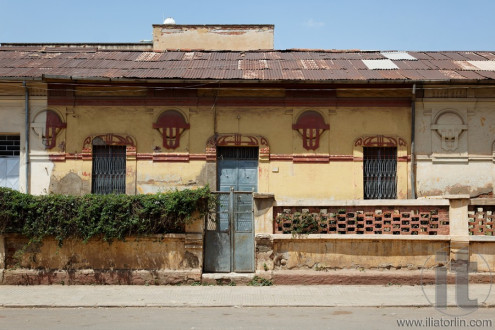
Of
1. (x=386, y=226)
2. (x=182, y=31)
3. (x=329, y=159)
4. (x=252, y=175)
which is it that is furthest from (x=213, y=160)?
(x=182, y=31)

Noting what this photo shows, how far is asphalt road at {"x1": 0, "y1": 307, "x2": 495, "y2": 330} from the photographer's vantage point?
7281 mm

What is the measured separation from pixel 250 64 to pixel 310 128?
8.86 ft

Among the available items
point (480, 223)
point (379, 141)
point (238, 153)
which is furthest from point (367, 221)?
point (238, 153)

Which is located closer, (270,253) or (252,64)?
(270,253)

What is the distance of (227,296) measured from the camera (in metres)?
9.21

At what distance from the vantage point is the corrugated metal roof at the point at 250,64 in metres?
13.1

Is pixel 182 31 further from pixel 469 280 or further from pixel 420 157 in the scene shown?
pixel 469 280

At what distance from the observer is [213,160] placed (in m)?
13.2

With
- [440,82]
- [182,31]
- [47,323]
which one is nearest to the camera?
[47,323]

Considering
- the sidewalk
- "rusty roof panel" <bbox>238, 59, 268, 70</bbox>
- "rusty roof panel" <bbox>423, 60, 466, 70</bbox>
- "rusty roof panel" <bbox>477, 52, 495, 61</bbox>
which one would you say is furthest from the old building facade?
the sidewalk

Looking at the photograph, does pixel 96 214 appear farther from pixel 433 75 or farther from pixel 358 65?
pixel 433 75

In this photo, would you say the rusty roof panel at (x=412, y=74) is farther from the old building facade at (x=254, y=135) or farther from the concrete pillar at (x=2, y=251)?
the concrete pillar at (x=2, y=251)

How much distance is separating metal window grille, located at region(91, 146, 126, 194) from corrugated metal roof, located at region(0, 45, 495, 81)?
1987mm

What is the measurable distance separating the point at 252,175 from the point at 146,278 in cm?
435
